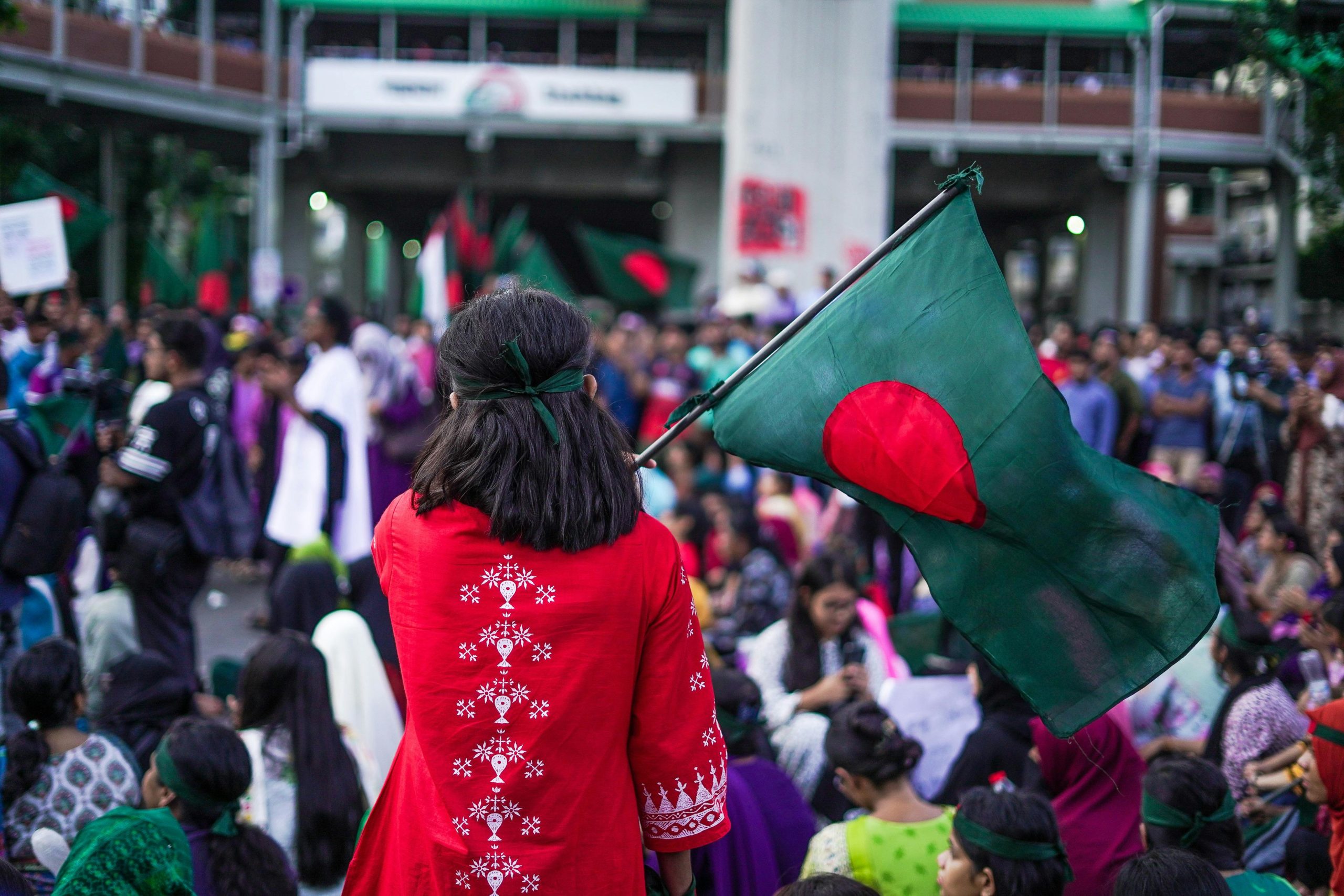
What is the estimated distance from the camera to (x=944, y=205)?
8.05 feet

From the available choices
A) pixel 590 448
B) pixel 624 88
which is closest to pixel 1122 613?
pixel 590 448

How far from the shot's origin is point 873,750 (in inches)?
132

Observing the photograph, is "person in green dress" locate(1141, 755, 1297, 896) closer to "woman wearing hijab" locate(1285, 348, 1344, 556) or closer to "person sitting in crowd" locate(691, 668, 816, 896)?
"person sitting in crowd" locate(691, 668, 816, 896)

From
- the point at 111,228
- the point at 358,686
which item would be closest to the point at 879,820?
the point at 358,686

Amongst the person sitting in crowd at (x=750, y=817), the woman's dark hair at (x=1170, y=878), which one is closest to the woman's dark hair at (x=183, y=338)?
the person sitting in crowd at (x=750, y=817)

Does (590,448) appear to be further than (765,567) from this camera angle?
No

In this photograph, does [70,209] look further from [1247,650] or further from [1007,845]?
[1007,845]

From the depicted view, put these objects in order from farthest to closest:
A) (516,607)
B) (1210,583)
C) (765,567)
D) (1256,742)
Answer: (765,567)
(1256,742)
(1210,583)
(516,607)

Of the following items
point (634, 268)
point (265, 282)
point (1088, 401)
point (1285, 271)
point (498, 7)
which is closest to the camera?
point (1088, 401)

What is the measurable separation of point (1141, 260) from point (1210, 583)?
2484 cm

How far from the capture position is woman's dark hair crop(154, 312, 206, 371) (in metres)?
5.85

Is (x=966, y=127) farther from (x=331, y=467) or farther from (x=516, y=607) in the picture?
(x=516, y=607)

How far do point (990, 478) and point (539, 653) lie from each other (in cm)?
95

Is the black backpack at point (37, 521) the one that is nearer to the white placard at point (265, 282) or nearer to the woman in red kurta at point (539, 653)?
the woman in red kurta at point (539, 653)
